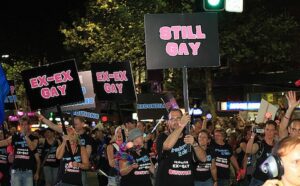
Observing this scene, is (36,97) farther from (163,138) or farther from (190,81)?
(190,81)

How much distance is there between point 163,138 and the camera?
718 cm

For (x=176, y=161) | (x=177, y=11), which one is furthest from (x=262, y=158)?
(x=177, y=11)

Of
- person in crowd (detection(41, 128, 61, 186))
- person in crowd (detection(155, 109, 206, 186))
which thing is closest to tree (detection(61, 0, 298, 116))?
person in crowd (detection(41, 128, 61, 186))

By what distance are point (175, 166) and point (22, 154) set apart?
16.5 feet

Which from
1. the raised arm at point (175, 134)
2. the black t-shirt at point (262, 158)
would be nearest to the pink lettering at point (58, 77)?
the raised arm at point (175, 134)

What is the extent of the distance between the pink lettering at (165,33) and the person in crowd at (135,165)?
1.42 m

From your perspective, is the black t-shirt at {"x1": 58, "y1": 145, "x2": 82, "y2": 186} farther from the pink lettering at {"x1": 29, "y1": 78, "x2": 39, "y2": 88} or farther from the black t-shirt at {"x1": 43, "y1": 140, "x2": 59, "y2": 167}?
the black t-shirt at {"x1": 43, "y1": 140, "x2": 59, "y2": 167}

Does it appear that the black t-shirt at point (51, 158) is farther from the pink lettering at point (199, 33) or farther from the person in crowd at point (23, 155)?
the pink lettering at point (199, 33)

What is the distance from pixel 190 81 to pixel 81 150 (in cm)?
2495

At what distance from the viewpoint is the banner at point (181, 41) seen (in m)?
7.66

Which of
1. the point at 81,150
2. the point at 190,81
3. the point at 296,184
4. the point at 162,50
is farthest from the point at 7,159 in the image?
the point at 190,81

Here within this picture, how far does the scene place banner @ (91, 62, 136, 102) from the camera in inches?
468

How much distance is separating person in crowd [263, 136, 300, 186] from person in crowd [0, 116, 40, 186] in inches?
346

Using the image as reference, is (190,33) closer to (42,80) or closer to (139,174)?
(139,174)
